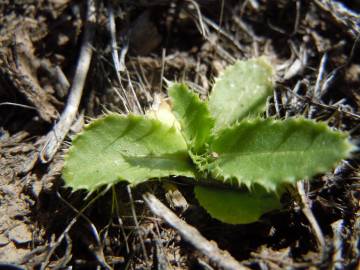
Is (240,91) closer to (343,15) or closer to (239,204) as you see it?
(239,204)

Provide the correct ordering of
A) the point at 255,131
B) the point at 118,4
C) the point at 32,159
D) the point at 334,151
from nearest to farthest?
the point at 334,151 < the point at 255,131 < the point at 32,159 < the point at 118,4

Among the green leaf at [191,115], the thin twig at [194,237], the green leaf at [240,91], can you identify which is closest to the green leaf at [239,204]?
the thin twig at [194,237]

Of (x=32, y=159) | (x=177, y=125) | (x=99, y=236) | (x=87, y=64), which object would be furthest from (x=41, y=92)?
(x=99, y=236)

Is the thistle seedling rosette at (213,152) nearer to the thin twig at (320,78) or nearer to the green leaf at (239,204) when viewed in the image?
the green leaf at (239,204)

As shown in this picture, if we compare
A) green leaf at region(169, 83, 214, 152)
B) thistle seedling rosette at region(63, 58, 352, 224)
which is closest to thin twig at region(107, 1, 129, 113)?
thistle seedling rosette at region(63, 58, 352, 224)

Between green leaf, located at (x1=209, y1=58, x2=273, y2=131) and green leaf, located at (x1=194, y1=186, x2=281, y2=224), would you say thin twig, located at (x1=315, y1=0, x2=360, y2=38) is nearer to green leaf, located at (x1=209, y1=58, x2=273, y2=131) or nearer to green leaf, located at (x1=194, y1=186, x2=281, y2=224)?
green leaf, located at (x1=209, y1=58, x2=273, y2=131)

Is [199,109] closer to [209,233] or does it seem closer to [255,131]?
[255,131]

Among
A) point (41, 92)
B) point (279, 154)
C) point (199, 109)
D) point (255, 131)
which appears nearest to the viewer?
point (279, 154)
